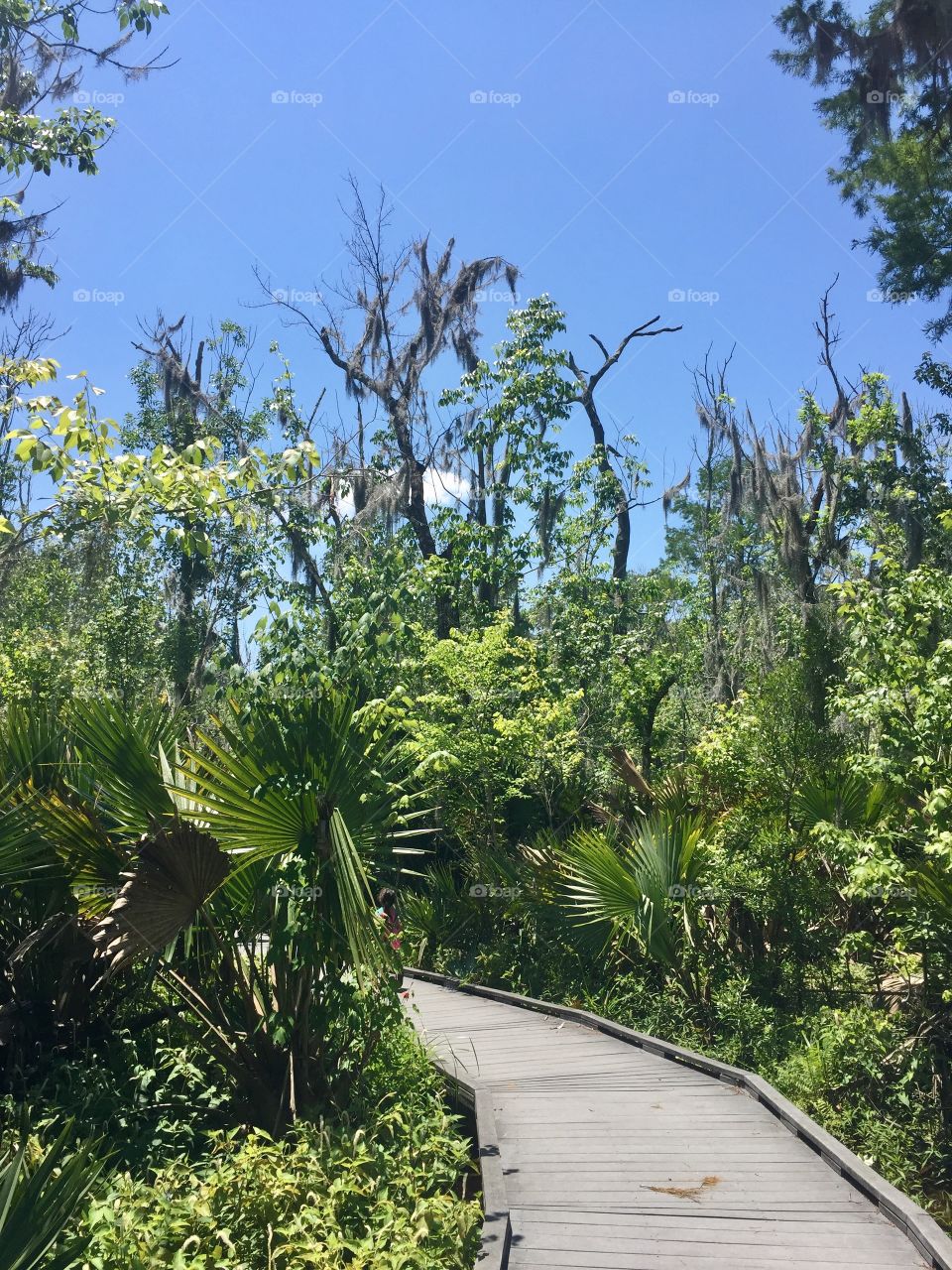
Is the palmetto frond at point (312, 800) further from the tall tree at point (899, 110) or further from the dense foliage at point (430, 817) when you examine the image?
the tall tree at point (899, 110)

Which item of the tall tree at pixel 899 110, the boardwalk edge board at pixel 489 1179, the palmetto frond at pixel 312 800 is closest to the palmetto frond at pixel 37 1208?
the palmetto frond at pixel 312 800

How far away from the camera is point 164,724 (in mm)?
6355

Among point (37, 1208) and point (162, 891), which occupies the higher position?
point (162, 891)

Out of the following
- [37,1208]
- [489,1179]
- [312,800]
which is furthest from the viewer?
[489,1179]

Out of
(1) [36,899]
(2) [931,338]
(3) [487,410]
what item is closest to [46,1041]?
(1) [36,899]

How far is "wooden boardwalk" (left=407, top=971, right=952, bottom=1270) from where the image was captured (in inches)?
176

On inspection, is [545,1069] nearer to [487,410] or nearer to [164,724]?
[164,724]

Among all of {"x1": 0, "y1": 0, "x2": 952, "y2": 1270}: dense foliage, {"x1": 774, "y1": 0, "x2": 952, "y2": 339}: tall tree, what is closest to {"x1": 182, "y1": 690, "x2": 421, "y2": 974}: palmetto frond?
{"x1": 0, "y1": 0, "x2": 952, "y2": 1270}: dense foliage

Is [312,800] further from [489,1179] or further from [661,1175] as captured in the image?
[661,1175]

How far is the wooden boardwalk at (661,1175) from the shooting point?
448 cm

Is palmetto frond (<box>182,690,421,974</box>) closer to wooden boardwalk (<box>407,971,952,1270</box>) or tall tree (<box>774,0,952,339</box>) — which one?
wooden boardwalk (<box>407,971,952,1270</box>)

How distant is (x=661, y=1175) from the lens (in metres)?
5.43

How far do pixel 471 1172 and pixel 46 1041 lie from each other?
275cm

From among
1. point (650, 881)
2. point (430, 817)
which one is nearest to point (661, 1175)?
point (650, 881)
